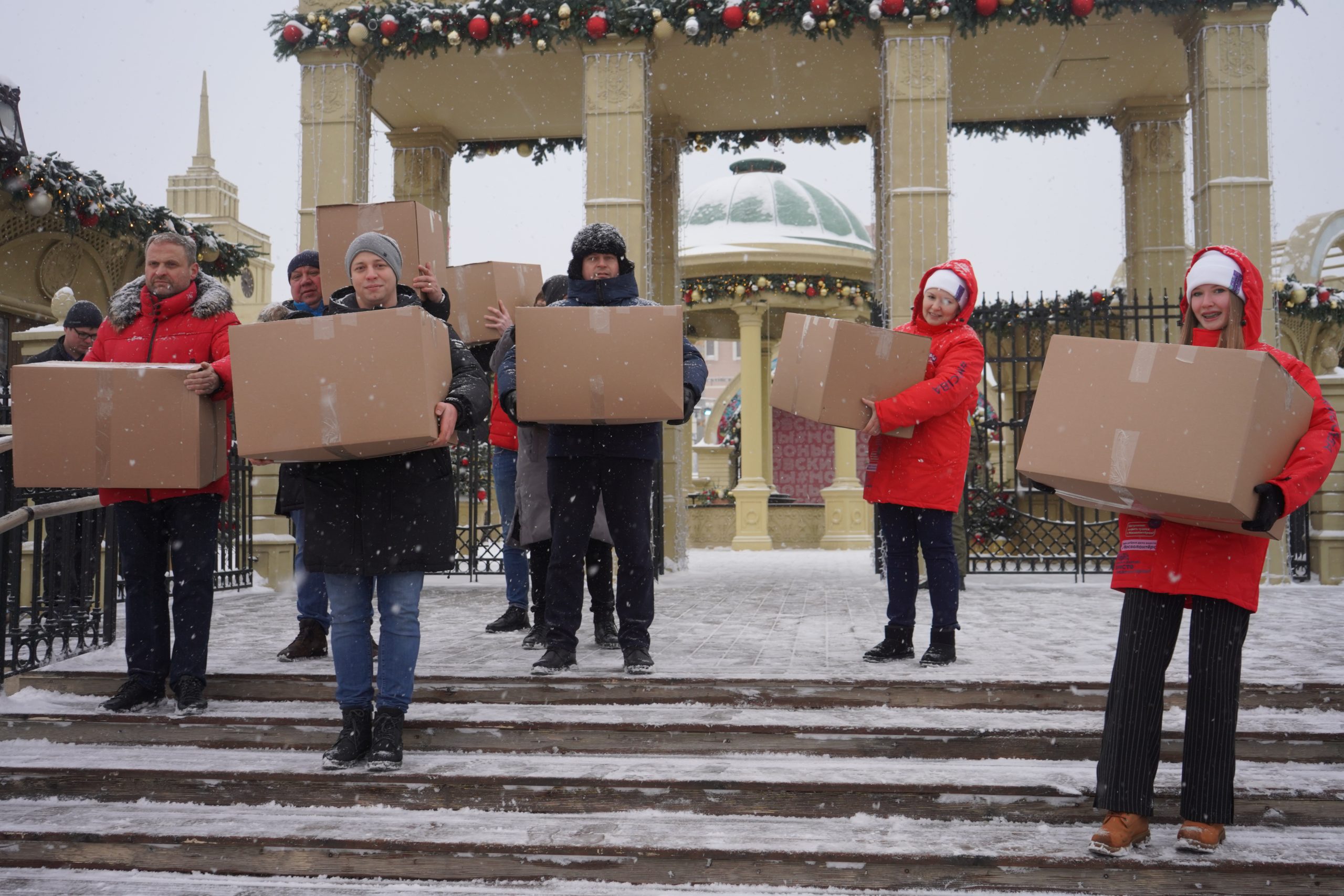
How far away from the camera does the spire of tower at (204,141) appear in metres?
41.9

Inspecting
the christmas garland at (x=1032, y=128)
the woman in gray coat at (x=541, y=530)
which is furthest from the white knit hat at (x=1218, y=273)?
the christmas garland at (x=1032, y=128)

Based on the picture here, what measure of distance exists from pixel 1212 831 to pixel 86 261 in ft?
44.0

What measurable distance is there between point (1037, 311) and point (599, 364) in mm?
5933

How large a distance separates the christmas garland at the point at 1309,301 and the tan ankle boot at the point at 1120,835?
27.0 ft

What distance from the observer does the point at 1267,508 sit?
2.77 meters

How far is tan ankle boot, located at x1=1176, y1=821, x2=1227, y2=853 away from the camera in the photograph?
2.97 metres

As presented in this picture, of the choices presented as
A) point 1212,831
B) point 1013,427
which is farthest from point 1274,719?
point 1013,427

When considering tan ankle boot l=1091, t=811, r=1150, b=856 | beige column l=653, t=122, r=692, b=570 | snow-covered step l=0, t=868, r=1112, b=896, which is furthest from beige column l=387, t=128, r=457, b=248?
tan ankle boot l=1091, t=811, r=1150, b=856

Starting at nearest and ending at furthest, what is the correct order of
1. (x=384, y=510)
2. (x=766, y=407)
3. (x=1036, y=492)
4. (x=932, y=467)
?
(x=384, y=510) < (x=932, y=467) < (x=1036, y=492) < (x=766, y=407)

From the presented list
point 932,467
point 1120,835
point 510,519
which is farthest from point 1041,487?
point 510,519

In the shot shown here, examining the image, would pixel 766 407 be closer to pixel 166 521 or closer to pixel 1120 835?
pixel 166 521

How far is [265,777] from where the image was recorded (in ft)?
11.8

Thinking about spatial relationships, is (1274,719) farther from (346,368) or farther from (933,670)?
(346,368)

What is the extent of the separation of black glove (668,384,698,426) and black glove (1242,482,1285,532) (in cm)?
212
